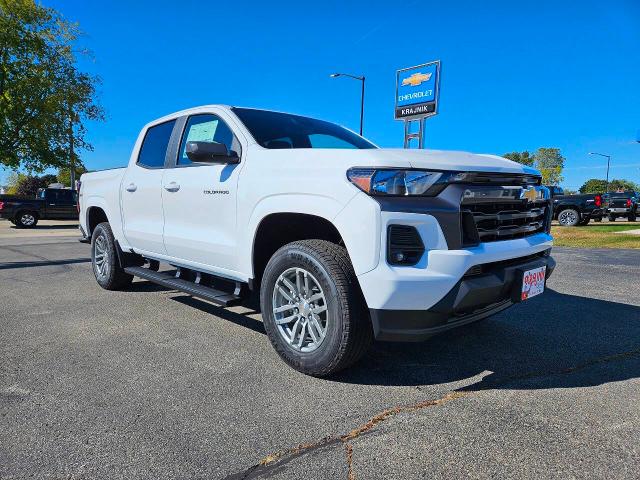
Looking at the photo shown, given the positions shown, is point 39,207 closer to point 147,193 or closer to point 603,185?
point 147,193

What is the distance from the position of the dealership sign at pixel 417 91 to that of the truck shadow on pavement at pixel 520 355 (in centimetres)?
1590

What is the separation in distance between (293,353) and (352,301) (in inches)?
24.6

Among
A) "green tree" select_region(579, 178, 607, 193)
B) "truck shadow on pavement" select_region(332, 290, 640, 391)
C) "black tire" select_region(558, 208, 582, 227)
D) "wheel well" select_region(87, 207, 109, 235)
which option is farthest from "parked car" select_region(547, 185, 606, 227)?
"green tree" select_region(579, 178, 607, 193)

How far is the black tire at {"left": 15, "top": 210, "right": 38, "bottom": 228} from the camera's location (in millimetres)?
20016

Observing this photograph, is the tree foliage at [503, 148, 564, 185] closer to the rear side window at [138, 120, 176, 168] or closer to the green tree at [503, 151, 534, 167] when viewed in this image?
the green tree at [503, 151, 534, 167]

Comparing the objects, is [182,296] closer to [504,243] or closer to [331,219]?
[331,219]

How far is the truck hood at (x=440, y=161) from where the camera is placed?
2.56 m

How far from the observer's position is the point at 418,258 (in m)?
2.51

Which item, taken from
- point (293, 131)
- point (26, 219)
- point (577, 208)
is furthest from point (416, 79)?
point (26, 219)

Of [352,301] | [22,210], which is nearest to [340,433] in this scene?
[352,301]

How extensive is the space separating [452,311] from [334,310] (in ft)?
2.21

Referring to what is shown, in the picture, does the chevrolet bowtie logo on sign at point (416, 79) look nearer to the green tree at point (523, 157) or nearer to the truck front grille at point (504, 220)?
the truck front grille at point (504, 220)

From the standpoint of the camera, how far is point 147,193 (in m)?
4.54

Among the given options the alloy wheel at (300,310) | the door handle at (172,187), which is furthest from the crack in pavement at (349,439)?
the door handle at (172,187)
